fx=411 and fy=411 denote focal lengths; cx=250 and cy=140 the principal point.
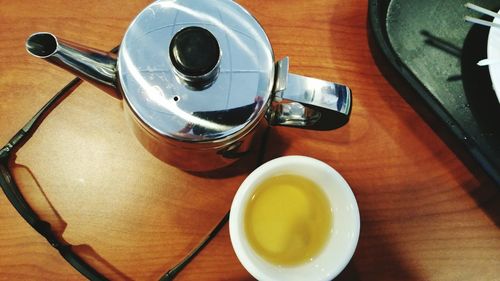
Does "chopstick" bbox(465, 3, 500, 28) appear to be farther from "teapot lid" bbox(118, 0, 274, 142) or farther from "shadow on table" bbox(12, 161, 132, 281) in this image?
"shadow on table" bbox(12, 161, 132, 281)

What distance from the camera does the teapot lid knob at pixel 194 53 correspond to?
1.47 ft

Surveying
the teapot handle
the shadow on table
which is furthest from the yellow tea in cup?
the shadow on table

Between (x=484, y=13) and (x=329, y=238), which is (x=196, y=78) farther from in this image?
(x=484, y=13)

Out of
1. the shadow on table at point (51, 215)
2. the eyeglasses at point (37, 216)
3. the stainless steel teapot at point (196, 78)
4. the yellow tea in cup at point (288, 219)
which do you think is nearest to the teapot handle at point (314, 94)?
the stainless steel teapot at point (196, 78)

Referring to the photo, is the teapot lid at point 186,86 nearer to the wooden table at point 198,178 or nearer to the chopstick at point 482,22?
the wooden table at point 198,178

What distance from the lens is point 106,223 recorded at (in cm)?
64

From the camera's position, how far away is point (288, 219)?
0.60m

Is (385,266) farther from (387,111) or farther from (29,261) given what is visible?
(29,261)

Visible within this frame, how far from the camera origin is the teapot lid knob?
448mm

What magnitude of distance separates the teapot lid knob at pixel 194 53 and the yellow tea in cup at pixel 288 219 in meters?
0.20

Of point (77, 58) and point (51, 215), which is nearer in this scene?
point (77, 58)

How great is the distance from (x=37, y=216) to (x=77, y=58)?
285 mm

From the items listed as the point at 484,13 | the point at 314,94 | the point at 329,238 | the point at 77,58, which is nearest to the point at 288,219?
the point at 329,238

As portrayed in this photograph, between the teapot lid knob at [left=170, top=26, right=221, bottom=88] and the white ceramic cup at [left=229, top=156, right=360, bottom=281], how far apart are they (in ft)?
0.53
